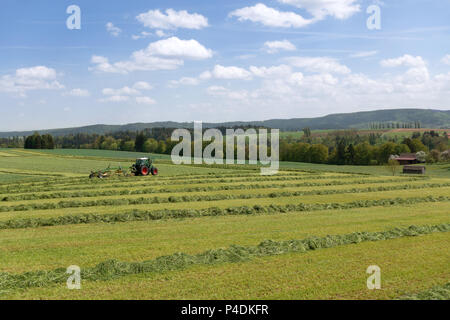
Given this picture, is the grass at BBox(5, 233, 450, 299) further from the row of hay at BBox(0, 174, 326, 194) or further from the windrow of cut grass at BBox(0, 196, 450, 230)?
the row of hay at BBox(0, 174, 326, 194)

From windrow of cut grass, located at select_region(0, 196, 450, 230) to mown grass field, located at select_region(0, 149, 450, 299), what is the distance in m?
0.06

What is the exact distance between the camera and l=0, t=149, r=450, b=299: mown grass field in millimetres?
→ 11570

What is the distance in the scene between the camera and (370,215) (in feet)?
79.6

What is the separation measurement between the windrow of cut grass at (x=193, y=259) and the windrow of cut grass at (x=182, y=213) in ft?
28.3

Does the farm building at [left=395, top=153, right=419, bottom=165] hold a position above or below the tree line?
A: below

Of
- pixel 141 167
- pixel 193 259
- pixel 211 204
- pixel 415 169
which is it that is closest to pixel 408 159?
pixel 415 169

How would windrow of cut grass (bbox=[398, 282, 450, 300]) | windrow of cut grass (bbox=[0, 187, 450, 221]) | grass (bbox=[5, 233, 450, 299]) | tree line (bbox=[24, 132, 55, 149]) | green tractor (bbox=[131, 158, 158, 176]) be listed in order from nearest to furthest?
windrow of cut grass (bbox=[398, 282, 450, 300])
grass (bbox=[5, 233, 450, 299])
windrow of cut grass (bbox=[0, 187, 450, 221])
green tractor (bbox=[131, 158, 158, 176])
tree line (bbox=[24, 132, 55, 149])

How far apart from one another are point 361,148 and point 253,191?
64964mm

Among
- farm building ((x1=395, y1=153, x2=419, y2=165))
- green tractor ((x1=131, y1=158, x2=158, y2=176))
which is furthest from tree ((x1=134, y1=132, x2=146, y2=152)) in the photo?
green tractor ((x1=131, y1=158, x2=158, y2=176))

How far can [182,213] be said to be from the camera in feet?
80.9

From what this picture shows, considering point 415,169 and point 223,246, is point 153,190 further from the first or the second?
point 415,169
